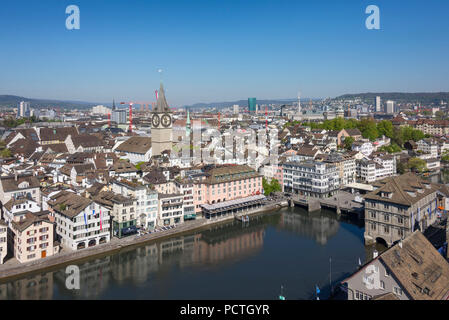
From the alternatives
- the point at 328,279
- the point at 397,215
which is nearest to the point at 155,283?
the point at 328,279

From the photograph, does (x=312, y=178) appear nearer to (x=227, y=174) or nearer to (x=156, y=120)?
(x=227, y=174)

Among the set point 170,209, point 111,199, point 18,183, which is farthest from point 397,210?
point 18,183

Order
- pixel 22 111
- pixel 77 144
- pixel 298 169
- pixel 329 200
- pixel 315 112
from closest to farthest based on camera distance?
pixel 329 200 → pixel 298 169 → pixel 77 144 → pixel 315 112 → pixel 22 111

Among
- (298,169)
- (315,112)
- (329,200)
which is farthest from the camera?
(315,112)

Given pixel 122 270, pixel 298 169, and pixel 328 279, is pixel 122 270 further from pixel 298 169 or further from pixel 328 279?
pixel 298 169

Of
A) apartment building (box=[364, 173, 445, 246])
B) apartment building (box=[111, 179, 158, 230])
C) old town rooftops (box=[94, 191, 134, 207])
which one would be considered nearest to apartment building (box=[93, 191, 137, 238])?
old town rooftops (box=[94, 191, 134, 207])

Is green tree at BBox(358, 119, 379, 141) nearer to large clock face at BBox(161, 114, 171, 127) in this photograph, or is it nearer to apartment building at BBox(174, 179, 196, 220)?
large clock face at BBox(161, 114, 171, 127)
